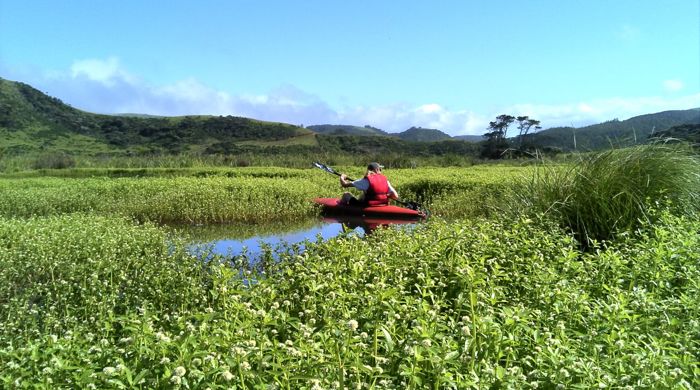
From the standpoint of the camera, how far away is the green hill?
8088 cm

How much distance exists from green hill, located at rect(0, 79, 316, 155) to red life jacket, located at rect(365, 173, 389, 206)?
2626 inches

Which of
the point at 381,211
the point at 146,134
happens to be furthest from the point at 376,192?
the point at 146,134

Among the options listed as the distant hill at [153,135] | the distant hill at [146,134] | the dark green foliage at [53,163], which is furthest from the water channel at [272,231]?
the distant hill at [146,134]

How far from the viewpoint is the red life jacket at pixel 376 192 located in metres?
13.4

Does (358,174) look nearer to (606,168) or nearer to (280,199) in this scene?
(280,199)

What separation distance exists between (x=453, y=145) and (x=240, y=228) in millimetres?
63063

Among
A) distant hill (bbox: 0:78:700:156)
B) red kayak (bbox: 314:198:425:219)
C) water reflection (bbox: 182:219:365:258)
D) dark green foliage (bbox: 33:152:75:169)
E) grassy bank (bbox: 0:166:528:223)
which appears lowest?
water reflection (bbox: 182:219:365:258)

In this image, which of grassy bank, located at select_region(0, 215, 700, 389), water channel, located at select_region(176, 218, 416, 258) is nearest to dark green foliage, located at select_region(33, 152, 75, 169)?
water channel, located at select_region(176, 218, 416, 258)

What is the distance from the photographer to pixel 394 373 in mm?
2705

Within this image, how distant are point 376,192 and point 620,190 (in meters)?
6.77

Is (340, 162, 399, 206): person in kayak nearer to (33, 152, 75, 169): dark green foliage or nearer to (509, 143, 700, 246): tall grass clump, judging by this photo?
(509, 143, 700, 246): tall grass clump

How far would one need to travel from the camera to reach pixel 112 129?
309 ft

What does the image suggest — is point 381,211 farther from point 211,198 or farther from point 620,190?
point 620,190

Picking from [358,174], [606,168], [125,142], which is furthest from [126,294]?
[125,142]
